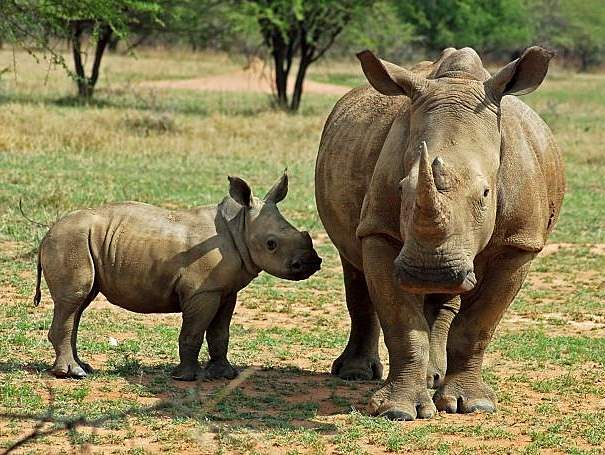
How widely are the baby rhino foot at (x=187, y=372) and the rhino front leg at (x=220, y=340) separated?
13cm

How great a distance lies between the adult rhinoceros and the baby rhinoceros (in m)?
0.51

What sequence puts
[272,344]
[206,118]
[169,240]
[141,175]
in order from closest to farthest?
[169,240], [272,344], [141,175], [206,118]

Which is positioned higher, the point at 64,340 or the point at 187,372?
the point at 64,340

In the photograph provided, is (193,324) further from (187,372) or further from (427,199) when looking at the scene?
(427,199)

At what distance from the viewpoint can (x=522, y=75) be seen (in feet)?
21.1

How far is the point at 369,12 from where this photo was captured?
102 ft

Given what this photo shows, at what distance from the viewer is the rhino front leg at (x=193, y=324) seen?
23.2ft

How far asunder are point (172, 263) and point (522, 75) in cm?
216

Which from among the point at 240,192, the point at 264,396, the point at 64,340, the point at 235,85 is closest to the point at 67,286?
the point at 64,340

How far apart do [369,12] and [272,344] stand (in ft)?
76.1

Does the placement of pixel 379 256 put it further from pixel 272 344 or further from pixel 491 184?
pixel 272 344

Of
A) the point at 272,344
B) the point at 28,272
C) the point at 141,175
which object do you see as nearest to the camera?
the point at 272,344

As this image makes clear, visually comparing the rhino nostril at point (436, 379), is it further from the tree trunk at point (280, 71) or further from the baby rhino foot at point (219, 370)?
the tree trunk at point (280, 71)

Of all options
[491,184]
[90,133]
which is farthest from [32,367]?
[90,133]
